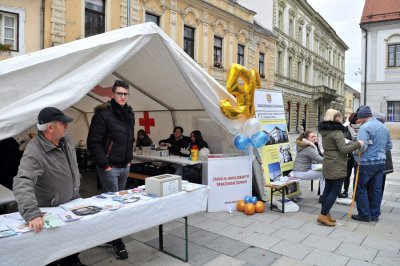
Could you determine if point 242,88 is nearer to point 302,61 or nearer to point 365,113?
point 365,113

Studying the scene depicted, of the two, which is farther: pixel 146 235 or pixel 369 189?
pixel 369 189

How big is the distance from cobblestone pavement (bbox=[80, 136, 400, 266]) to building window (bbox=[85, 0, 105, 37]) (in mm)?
11515

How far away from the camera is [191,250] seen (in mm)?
3832

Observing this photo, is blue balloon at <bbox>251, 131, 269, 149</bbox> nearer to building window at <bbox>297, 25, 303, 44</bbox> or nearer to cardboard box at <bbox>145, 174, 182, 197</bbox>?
Answer: cardboard box at <bbox>145, 174, 182, 197</bbox>

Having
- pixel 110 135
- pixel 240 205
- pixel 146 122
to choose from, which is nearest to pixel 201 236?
pixel 240 205

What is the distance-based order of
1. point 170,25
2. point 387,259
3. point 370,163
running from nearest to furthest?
1. point 387,259
2. point 370,163
3. point 170,25

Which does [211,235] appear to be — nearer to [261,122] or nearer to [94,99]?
[261,122]

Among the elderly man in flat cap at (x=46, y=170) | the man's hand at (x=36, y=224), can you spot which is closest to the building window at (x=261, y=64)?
the elderly man in flat cap at (x=46, y=170)

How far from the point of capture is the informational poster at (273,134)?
5840mm

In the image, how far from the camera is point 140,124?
27.9 feet

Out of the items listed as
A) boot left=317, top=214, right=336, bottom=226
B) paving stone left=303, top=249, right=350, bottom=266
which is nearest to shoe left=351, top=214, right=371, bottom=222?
boot left=317, top=214, right=336, bottom=226

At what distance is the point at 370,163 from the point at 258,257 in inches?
90.0

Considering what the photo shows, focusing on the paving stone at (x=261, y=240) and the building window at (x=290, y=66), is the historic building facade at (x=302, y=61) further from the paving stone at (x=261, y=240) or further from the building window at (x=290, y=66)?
the paving stone at (x=261, y=240)

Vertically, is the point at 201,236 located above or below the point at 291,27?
below
